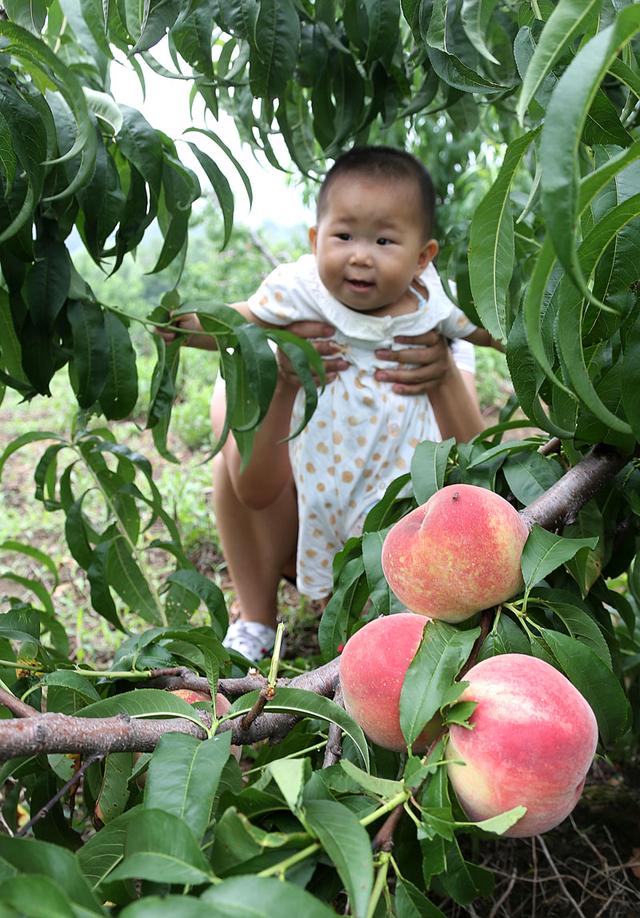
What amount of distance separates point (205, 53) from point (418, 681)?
821 mm

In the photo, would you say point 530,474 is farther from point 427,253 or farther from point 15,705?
point 427,253

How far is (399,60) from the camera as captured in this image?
4.26ft

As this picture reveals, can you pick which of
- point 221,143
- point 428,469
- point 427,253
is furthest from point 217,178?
point 427,253

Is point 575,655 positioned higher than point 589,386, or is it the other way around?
point 589,386

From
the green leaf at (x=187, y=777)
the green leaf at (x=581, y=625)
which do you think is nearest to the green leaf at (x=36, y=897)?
the green leaf at (x=187, y=777)

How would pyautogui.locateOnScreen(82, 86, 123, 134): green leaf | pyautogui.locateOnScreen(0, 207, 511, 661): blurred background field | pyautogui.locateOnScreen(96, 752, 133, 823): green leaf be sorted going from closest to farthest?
pyautogui.locateOnScreen(96, 752, 133, 823): green leaf, pyautogui.locateOnScreen(82, 86, 123, 134): green leaf, pyautogui.locateOnScreen(0, 207, 511, 661): blurred background field

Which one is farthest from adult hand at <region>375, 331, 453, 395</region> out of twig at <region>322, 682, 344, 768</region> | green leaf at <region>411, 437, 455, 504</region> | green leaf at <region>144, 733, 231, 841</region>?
green leaf at <region>144, 733, 231, 841</region>

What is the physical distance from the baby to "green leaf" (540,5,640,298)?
1233 mm

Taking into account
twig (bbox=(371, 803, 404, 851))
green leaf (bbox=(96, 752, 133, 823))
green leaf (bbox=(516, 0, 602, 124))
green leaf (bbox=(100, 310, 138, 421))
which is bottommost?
green leaf (bbox=(96, 752, 133, 823))

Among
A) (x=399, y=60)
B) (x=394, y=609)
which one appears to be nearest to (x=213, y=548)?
(x=399, y=60)

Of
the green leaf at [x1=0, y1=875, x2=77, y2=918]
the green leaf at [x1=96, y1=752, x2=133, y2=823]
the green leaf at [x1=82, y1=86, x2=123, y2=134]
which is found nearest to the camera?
the green leaf at [x1=0, y1=875, x2=77, y2=918]

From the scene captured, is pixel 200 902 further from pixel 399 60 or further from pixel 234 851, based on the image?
pixel 399 60

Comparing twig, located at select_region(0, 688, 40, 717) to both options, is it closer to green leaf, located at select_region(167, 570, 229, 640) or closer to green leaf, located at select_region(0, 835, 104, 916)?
green leaf, located at select_region(0, 835, 104, 916)

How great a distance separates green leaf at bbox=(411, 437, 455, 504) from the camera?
0.82 meters
